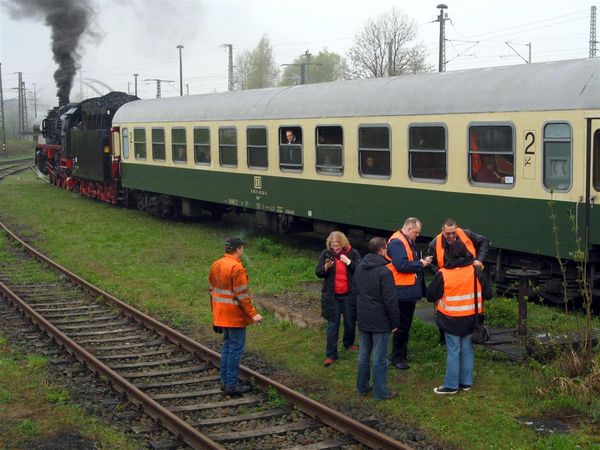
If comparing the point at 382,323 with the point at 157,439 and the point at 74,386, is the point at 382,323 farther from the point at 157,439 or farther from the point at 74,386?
the point at 74,386

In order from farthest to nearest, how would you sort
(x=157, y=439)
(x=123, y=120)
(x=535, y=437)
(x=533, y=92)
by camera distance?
1. (x=123, y=120)
2. (x=533, y=92)
3. (x=157, y=439)
4. (x=535, y=437)

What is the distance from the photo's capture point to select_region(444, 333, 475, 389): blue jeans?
8.25 metres

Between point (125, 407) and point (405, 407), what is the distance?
2789 mm

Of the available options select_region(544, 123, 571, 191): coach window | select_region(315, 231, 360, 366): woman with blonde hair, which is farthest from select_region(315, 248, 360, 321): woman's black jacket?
select_region(544, 123, 571, 191): coach window

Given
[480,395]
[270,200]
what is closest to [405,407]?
[480,395]

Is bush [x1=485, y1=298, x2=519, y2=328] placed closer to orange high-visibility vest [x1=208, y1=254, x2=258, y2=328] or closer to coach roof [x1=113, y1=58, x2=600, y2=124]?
coach roof [x1=113, y1=58, x2=600, y2=124]

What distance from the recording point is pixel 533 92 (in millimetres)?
11406

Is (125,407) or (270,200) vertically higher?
(270,200)

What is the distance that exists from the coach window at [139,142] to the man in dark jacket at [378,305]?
54.9ft

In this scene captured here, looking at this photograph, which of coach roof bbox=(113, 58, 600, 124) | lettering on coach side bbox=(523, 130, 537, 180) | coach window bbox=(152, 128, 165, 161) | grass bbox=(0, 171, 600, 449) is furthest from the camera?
coach window bbox=(152, 128, 165, 161)

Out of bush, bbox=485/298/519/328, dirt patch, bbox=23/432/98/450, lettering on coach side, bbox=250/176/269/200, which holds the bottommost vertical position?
dirt patch, bbox=23/432/98/450

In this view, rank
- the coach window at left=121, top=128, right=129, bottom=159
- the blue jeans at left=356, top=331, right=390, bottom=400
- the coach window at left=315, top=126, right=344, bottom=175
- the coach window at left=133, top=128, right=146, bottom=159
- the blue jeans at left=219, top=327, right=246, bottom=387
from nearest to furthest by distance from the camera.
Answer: the blue jeans at left=356, top=331, right=390, bottom=400 < the blue jeans at left=219, top=327, right=246, bottom=387 < the coach window at left=315, top=126, right=344, bottom=175 < the coach window at left=133, top=128, right=146, bottom=159 < the coach window at left=121, top=128, right=129, bottom=159

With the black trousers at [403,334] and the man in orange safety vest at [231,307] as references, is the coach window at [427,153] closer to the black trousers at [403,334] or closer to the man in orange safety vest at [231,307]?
the black trousers at [403,334]

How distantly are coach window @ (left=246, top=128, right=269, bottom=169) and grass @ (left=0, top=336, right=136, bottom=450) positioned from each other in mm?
8685
